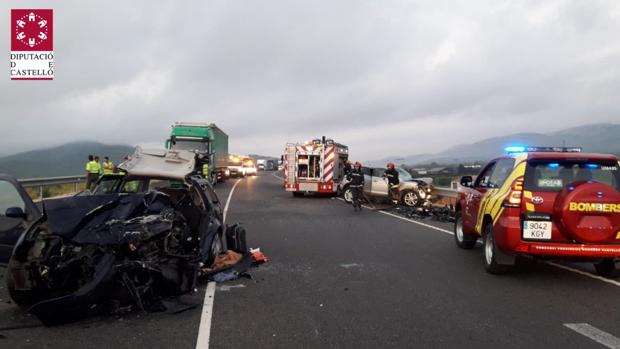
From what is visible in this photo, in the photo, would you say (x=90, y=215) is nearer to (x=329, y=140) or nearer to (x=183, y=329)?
(x=183, y=329)

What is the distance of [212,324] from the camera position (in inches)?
191

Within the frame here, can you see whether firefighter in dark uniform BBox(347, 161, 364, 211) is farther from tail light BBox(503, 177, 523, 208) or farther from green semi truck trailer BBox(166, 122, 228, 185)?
green semi truck trailer BBox(166, 122, 228, 185)

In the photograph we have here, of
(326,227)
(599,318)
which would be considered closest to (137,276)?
(599,318)

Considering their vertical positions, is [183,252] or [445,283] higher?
[183,252]

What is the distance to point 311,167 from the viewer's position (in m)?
23.1

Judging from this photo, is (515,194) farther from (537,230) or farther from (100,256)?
(100,256)

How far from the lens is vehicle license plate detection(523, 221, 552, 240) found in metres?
6.26

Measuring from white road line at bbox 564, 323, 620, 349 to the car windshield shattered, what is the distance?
13.8ft

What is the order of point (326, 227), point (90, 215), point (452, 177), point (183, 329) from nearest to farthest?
point (183, 329), point (90, 215), point (326, 227), point (452, 177)

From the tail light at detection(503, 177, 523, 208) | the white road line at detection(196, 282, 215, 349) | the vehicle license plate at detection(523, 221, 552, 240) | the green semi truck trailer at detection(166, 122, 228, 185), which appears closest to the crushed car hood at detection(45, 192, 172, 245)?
the white road line at detection(196, 282, 215, 349)

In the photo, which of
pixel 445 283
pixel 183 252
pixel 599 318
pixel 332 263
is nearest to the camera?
pixel 599 318

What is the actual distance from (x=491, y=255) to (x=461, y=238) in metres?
2.29

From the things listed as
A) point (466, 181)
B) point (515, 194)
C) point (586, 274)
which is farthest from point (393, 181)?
point (515, 194)

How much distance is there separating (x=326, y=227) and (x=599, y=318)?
7.56 m
